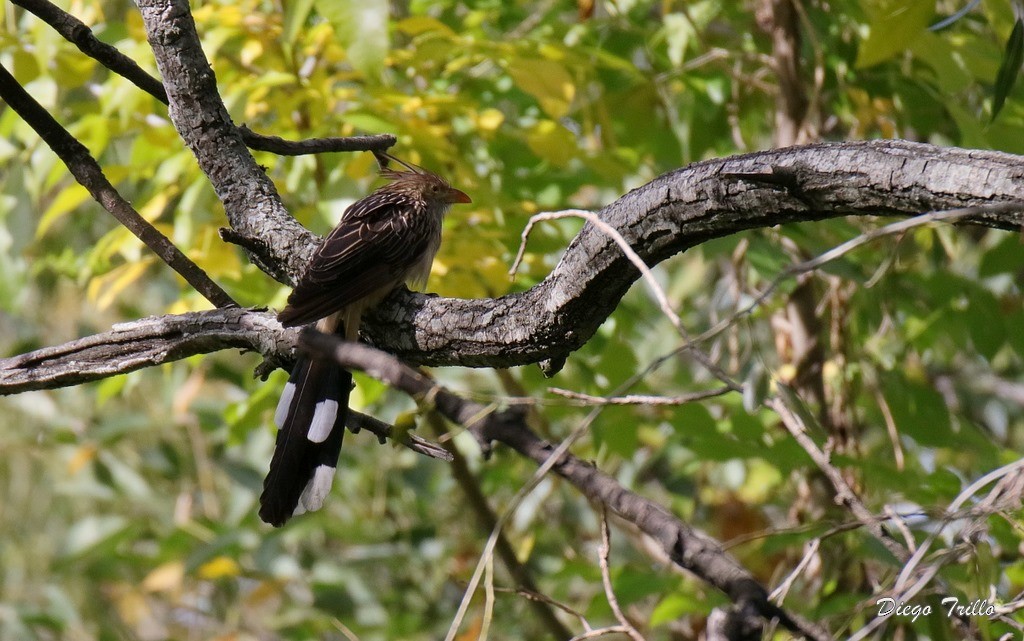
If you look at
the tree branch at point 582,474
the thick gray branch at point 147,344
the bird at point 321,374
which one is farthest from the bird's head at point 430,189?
the tree branch at point 582,474

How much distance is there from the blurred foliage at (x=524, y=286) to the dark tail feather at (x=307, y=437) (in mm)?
710

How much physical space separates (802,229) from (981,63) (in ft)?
2.49

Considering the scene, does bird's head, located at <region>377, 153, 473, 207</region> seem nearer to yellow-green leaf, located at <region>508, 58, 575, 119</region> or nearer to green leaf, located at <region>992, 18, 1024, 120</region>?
yellow-green leaf, located at <region>508, 58, 575, 119</region>

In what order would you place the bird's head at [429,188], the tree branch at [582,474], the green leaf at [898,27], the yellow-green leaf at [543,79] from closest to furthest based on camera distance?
1. the tree branch at [582,474]
2. the green leaf at [898,27]
3. the yellow-green leaf at [543,79]
4. the bird's head at [429,188]

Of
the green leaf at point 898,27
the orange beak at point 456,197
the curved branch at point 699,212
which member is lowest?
the curved branch at point 699,212

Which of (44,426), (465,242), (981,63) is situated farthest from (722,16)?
(44,426)

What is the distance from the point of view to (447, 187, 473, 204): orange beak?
3.71m

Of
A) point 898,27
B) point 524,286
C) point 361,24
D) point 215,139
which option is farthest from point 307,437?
point 898,27

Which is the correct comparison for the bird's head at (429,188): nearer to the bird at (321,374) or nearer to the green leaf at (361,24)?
the bird at (321,374)

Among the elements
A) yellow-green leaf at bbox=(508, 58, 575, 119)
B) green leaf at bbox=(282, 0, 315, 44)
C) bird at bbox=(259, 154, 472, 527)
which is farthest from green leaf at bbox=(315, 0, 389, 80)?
yellow-green leaf at bbox=(508, 58, 575, 119)

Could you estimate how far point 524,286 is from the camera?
11.5 ft

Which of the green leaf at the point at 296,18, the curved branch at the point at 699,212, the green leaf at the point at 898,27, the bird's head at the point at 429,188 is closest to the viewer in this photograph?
the curved branch at the point at 699,212

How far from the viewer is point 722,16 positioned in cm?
434

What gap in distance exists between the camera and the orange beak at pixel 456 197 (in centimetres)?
371
